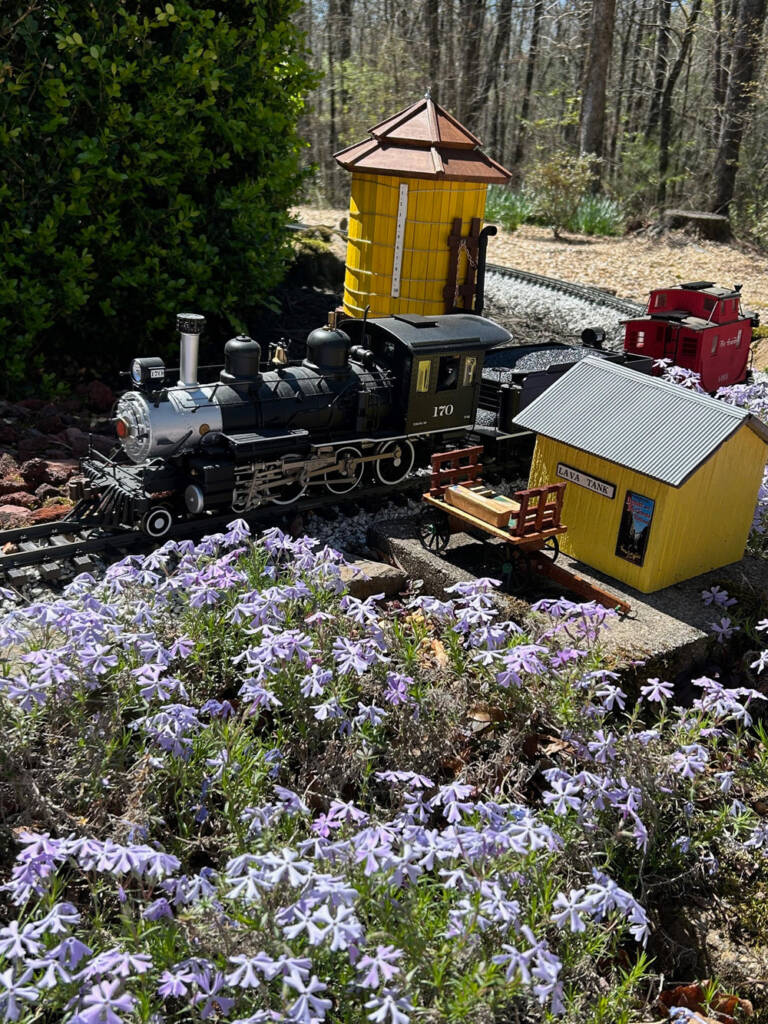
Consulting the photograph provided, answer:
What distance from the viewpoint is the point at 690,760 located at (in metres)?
3.83

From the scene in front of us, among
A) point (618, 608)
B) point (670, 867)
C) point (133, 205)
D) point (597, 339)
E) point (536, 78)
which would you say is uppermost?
point (536, 78)

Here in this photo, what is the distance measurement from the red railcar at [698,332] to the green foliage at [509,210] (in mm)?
8008

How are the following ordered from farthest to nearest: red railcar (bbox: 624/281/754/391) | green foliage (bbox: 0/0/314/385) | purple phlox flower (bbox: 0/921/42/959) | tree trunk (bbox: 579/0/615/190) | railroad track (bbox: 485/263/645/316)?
tree trunk (bbox: 579/0/615/190) → railroad track (bbox: 485/263/645/316) → red railcar (bbox: 624/281/754/391) → green foliage (bbox: 0/0/314/385) → purple phlox flower (bbox: 0/921/42/959)

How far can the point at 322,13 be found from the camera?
107 ft

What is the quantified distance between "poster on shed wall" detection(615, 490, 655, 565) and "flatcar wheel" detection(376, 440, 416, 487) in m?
2.33

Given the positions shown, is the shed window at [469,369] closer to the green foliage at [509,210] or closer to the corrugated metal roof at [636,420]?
the corrugated metal roof at [636,420]

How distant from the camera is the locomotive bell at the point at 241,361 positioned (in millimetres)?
6941

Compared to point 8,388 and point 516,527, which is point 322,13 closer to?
point 8,388

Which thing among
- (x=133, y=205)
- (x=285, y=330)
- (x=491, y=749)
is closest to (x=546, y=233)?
(x=285, y=330)

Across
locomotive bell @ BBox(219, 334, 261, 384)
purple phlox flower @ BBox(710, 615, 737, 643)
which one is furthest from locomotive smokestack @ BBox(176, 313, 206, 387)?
purple phlox flower @ BBox(710, 615, 737, 643)

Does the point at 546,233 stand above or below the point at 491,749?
above

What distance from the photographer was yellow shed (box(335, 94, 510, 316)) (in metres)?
10.6

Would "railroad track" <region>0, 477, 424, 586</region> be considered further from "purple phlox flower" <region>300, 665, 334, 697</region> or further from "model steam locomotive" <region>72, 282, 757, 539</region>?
"purple phlox flower" <region>300, 665, 334, 697</region>

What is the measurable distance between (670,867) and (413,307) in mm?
8207
